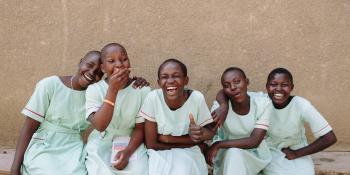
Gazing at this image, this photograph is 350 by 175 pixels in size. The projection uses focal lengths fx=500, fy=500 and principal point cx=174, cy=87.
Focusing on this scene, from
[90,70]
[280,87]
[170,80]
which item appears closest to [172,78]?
[170,80]

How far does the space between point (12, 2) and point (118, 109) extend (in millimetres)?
1671

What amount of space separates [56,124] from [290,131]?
1.82 m

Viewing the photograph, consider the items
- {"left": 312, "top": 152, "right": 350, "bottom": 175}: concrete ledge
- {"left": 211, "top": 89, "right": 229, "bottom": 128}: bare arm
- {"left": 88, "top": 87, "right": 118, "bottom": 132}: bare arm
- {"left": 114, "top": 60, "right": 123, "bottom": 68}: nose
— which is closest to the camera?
{"left": 88, "top": 87, "right": 118, "bottom": 132}: bare arm

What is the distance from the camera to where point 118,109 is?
3.69 metres

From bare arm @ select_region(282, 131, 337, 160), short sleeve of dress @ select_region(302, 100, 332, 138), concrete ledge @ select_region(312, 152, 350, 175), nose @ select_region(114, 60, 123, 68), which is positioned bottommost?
concrete ledge @ select_region(312, 152, 350, 175)

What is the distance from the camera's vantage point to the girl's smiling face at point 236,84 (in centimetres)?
379

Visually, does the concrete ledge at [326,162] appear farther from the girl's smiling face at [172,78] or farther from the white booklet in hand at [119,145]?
the girl's smiling face at [172,78]

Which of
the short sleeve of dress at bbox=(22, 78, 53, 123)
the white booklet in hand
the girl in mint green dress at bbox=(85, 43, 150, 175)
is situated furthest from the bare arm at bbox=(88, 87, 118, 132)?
the short sleeve of dress at bbox=(22, 78, 53, 123)

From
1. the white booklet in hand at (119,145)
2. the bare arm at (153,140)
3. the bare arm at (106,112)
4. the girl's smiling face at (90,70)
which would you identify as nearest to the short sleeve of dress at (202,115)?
the bare arm at (153,140)

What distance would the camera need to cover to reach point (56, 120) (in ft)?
12.5

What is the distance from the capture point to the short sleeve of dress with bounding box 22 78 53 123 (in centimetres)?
376

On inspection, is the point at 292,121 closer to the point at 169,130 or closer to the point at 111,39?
the point at 169,130

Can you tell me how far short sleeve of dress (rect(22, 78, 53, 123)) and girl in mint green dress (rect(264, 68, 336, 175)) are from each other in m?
1.73

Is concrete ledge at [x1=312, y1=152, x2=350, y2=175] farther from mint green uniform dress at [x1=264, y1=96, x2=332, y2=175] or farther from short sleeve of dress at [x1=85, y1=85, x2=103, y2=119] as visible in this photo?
short sleeve of dress at [x1=85, y1=85, x2=103, y2=119]
